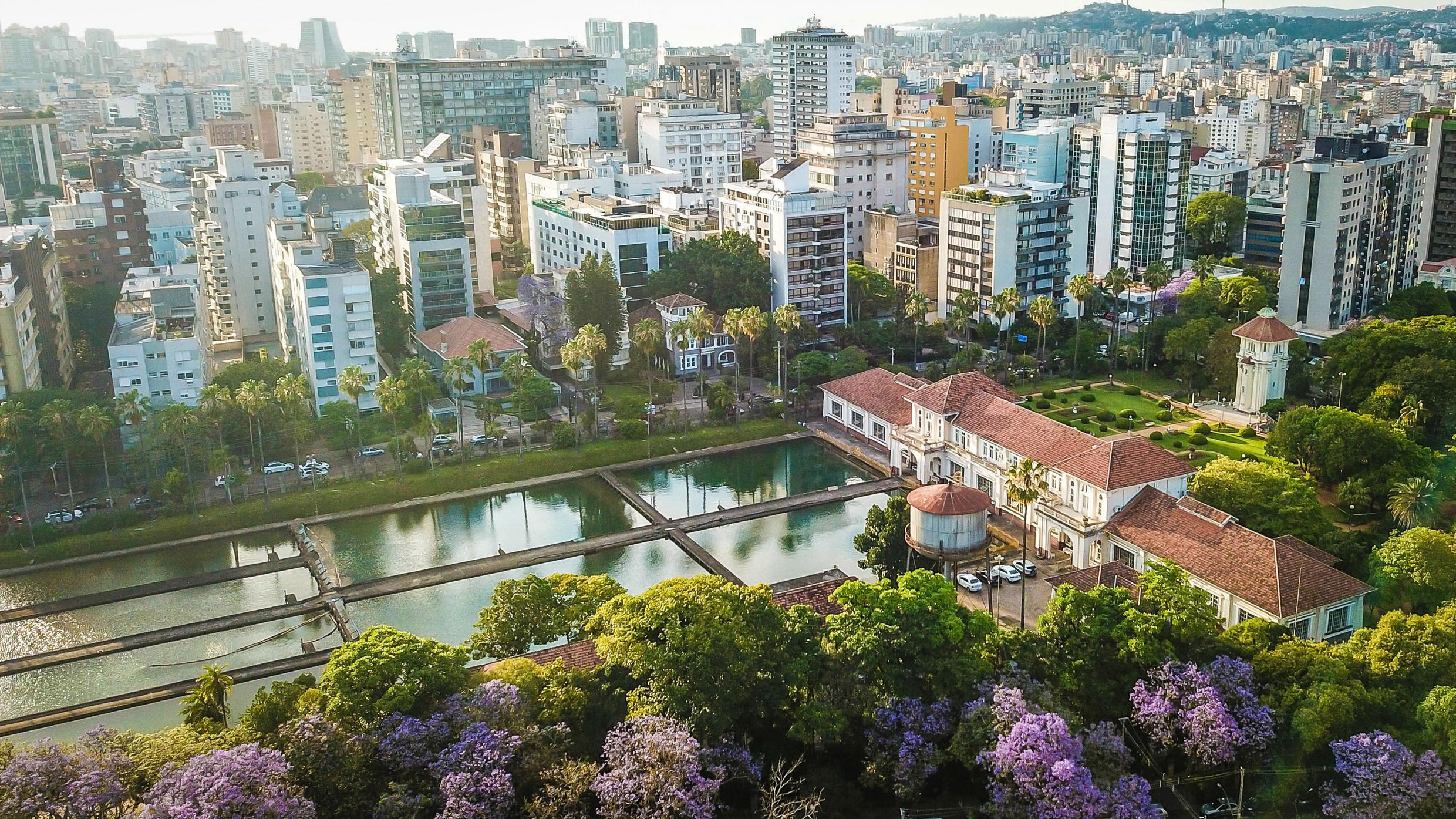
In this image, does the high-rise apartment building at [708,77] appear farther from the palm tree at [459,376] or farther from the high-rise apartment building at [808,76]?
the palm tree at [459,376]

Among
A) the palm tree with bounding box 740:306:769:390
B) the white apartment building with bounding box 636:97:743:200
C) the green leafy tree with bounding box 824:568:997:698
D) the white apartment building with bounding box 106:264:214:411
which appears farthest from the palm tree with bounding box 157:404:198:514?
the white apartment building with bounding box 636:97:743:200

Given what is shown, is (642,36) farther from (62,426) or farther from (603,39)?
(62,426)

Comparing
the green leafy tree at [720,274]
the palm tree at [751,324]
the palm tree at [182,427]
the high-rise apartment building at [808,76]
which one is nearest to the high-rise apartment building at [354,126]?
the high-rise apartment building at [808,76]

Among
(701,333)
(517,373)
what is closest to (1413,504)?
(701,333)

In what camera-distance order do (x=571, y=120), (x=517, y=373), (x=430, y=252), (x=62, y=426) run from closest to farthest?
(x=62, y=426) → (x=517, y=373) → (x=430, y=252) → (x=571, y=120)

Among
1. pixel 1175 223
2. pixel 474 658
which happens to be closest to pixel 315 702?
pixel 474 658

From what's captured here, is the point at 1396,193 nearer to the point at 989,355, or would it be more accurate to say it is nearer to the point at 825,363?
the point at 989,355

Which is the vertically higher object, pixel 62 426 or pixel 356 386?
pixel 356 386
